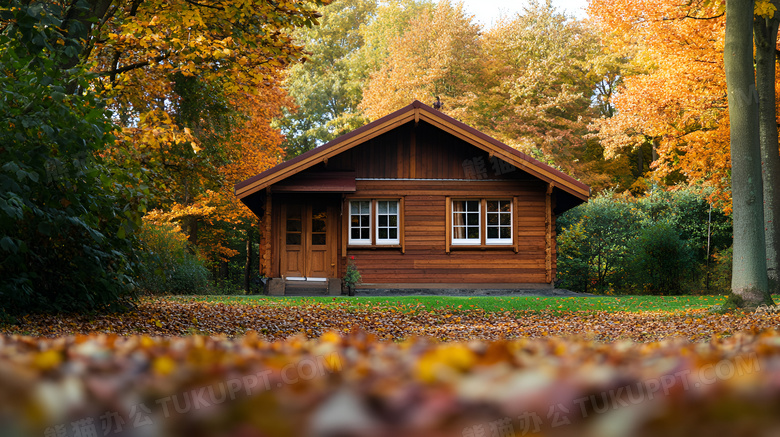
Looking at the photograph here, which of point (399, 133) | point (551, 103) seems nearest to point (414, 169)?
point (399, 133)

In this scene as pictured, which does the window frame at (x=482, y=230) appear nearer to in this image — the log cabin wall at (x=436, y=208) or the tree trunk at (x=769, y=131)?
the log cabin wall at (x=436, y=208)

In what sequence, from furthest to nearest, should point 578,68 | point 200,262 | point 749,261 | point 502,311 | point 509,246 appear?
point 578,68 < point 200,262 < point 509,246 < point 502,311 < point 749,261

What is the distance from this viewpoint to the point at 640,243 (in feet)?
63.3

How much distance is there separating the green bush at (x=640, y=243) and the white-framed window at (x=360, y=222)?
7799 mm

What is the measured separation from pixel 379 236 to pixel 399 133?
10.2 feet

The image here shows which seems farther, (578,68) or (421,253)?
(578,68)

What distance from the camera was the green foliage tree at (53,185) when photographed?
5.86m

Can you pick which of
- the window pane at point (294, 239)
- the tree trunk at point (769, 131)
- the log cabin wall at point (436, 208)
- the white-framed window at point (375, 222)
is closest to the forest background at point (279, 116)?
the tree trunk at point (769, 131)

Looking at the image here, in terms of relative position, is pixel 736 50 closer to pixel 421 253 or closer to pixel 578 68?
pixel 421 253

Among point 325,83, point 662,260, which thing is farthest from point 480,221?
point 325,83

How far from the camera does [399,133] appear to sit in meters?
17.5

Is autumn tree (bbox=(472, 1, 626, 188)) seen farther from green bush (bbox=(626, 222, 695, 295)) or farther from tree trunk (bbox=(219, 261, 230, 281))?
tree trunk (bbox=(219, 261, 230, 281))

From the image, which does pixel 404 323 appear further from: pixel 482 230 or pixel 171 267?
pixel 171 267

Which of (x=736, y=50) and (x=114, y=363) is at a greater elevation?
(x=736, y=50)
